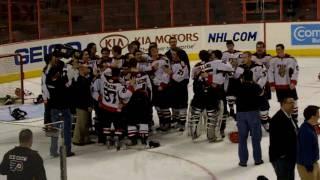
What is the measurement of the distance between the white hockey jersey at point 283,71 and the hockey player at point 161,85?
162 cm

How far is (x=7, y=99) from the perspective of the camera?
1347cm

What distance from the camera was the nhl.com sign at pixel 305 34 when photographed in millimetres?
19203

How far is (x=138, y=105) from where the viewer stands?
923 cm

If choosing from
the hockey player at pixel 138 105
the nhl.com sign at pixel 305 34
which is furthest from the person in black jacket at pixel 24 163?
the nhl.com sign at pixel 305 34

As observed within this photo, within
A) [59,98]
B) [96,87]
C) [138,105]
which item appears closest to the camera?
[59,98]

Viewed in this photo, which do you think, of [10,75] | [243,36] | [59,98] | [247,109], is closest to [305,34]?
[243,36]

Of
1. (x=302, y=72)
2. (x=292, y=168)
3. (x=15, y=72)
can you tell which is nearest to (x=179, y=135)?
(x=292, y=168)

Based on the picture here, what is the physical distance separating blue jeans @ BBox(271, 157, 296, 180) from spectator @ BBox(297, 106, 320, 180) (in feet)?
0.58

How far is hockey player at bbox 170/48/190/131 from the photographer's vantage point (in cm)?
1020

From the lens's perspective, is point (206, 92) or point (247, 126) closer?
point (247, 126)

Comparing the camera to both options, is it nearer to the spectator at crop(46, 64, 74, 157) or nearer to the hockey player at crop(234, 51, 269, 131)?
the spectator at crop(46, 64, 74, 157)

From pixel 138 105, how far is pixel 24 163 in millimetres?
4115

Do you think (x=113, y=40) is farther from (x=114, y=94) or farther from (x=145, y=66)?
(x=114, y=94)

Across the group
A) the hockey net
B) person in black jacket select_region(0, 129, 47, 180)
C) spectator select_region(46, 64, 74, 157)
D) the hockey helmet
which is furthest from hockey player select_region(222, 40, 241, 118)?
person in black jacket select_region(0, 129, 47, 180)
